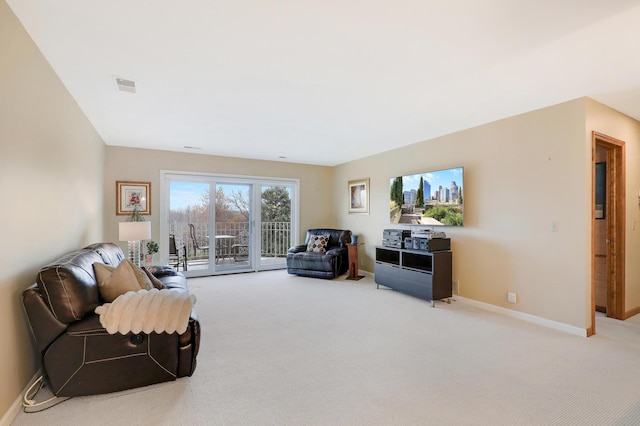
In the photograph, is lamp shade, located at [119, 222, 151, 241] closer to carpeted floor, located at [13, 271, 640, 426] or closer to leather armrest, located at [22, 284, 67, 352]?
carpeted floor, located at [13, 271, 640, 426]

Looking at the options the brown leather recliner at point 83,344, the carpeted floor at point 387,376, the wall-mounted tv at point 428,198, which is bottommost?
the carpeted floor at point 387,376

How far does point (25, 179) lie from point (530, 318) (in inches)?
190

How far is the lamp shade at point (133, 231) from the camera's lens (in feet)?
13.3

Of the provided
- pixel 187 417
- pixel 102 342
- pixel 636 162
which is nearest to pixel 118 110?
pixel 102 342

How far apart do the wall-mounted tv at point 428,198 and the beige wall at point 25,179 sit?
4.39 meters

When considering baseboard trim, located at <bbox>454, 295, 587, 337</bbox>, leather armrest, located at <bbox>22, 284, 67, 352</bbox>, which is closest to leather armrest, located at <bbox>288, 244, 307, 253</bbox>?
baseboard trim, located at <bbox>454, 295, 587, 337</bbox>

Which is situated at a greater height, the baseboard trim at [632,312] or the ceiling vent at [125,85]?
the ceiling vent at [125,85]

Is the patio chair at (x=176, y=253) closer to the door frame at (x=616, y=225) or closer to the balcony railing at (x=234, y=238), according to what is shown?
the balcony railing at (x=234, y=238)

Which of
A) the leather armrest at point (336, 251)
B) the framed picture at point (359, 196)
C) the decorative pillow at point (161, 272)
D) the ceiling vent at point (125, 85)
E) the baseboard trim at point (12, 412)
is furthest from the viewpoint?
the framed picture at point (359, 196)

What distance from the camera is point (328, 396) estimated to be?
2.00 metres

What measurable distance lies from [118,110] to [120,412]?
3105 millimetres

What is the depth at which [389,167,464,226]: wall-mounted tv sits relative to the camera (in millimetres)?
4164

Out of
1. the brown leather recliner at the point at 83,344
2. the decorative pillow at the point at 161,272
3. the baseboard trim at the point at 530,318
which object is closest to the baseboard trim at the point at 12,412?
the brown leather recliner at the point at 83,344

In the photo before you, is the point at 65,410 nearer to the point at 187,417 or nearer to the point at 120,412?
the point at 120,412
